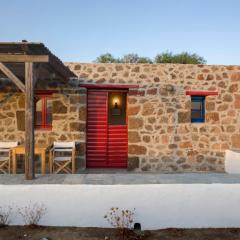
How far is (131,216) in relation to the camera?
5.42m

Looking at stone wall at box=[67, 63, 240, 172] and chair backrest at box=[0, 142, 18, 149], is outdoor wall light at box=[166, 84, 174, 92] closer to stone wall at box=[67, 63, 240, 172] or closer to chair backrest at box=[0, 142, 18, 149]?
stone wall at box=[67, 63, 240, 172]

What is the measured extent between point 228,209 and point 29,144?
3.57 metres

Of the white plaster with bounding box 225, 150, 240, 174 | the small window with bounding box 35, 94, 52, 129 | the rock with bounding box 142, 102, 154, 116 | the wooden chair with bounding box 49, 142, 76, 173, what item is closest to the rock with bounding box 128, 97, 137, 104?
the rock with bounding box 142, 102, 154, 116

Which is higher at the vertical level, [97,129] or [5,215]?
[97,129]

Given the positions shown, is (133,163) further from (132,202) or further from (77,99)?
(132,202)

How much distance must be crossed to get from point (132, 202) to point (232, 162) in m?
5.07

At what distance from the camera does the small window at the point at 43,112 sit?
999 cm

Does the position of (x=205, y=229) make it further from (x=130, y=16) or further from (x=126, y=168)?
(x=130, y=16)

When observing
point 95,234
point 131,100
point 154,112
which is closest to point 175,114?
point 154,112

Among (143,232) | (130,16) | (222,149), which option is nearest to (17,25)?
(130,16)

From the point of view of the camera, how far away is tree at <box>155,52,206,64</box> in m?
27.0

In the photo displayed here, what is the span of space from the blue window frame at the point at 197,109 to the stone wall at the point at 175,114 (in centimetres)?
19

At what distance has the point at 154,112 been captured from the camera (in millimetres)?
9961

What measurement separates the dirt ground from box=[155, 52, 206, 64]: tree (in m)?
22.6
